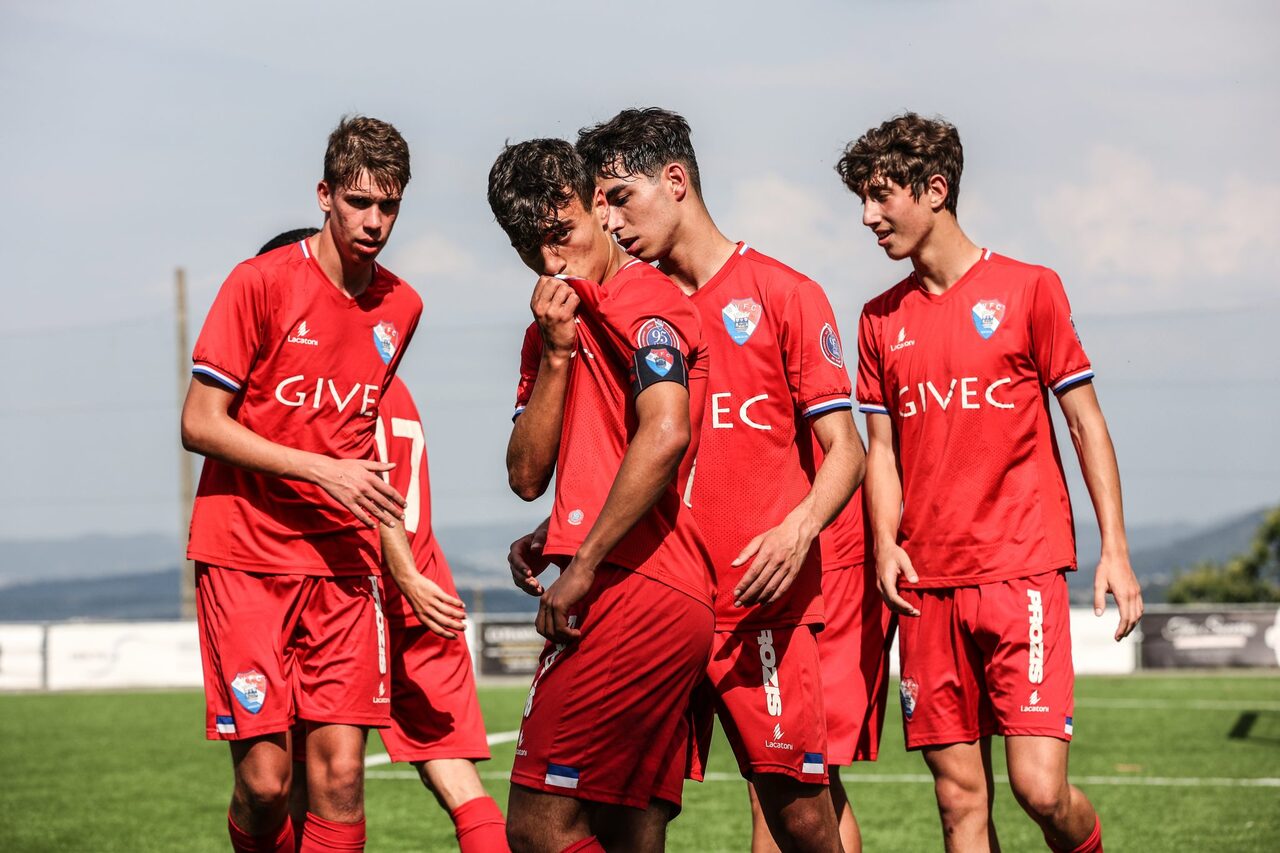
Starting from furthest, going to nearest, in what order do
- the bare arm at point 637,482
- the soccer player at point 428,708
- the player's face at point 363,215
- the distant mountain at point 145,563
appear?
the distant mountain at point 145,563, the soccer player at point 428,708, the player's face at point 363,215, the bare arm at point 637,482

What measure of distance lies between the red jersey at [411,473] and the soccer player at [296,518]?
0.64 meters

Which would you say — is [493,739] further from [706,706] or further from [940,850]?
[706,706]

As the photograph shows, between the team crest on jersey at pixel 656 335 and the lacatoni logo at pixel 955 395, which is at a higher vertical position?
the team crest on jersey at pixel 656 335

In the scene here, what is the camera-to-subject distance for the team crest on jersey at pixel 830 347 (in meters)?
4.19

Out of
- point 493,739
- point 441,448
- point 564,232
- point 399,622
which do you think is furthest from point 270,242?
point 441,448

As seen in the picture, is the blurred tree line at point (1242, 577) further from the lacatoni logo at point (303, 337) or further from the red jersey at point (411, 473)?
the lacatoni logo at point (303, 337)

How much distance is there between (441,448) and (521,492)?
2629cm

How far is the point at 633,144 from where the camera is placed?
399 cm

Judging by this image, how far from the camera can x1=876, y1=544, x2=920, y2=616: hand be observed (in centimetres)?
489

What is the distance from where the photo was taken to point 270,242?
221 inches

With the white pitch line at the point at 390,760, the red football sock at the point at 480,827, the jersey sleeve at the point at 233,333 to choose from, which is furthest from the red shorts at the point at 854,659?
the white pitch line at the point at 390,760

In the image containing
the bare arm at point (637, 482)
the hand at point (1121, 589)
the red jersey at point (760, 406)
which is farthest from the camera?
the hand at point (1121, 589)

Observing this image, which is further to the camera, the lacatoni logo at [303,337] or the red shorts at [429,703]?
the red shorts at [429,703]

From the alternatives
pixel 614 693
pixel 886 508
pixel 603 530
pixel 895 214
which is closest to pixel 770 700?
pixel 614 693
